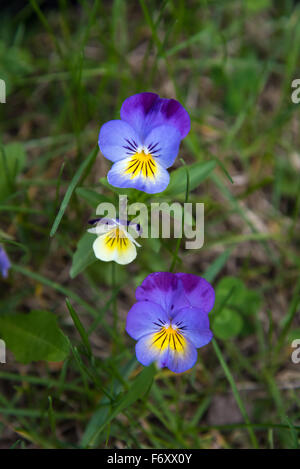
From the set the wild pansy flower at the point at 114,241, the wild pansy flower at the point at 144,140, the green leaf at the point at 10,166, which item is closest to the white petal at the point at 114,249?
the wild pansy flower at the point at 114,241

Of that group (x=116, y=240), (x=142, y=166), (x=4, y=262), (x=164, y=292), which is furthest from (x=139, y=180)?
(x=4, y=262)

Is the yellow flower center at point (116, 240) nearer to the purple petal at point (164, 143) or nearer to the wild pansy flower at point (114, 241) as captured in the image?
the wild pansy flower at point (114, 241)

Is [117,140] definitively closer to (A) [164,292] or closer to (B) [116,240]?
(B) [116,240]

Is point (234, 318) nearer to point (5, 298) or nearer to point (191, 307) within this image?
point (191, 307)

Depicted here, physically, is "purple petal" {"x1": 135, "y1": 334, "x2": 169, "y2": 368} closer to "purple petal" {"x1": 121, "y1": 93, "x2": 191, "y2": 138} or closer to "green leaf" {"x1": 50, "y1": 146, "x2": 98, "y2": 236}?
"green leaf" {"x1": 50, "y1": 146, "x2": 98, "y2": 236}

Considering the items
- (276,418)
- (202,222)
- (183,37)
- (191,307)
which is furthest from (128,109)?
(183,37)
